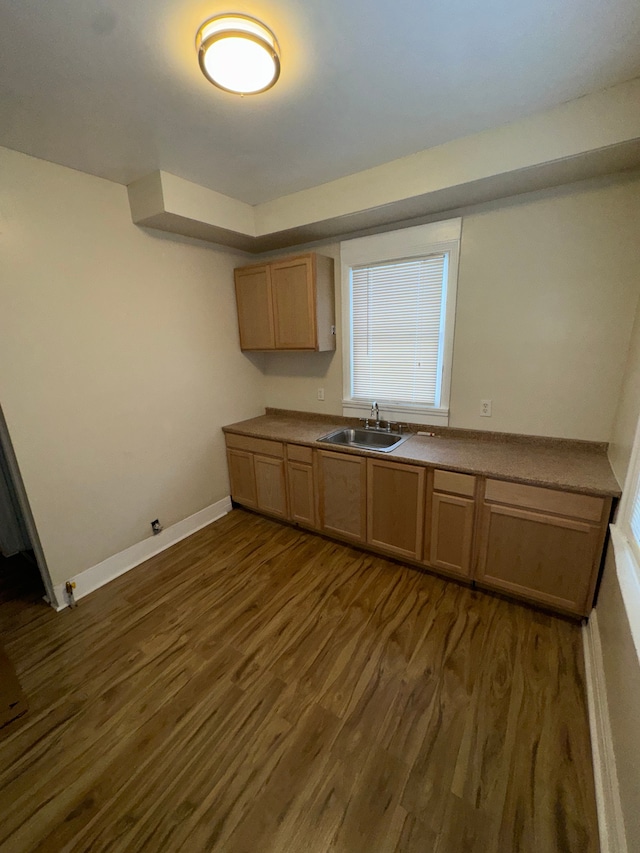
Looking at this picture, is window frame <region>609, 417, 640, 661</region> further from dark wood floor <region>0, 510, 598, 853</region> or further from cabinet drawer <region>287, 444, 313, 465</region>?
cabinet drawer <region>287, 444, 313, 465</region>

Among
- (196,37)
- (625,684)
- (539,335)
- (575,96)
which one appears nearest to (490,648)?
(625,684)

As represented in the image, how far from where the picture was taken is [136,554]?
258 cm

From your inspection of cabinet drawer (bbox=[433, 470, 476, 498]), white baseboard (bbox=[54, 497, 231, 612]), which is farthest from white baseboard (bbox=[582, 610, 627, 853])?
white baseboard (bbox=[54, 497, 231, 612])

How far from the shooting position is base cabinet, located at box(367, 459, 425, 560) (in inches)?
89.3

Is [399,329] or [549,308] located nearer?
[549,308]

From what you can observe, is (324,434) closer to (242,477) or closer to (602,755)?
(242,477)

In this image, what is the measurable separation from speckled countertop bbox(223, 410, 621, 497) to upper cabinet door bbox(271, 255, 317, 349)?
806 mm

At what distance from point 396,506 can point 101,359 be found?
225 centimetres

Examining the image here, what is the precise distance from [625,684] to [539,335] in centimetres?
183

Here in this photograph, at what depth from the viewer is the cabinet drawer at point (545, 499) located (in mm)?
1733

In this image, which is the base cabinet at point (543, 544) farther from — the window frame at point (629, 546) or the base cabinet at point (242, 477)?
the base cabinet at point (242, 477)

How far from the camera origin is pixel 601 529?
1.73 metres

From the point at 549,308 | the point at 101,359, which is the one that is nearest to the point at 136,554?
the point at 101,359

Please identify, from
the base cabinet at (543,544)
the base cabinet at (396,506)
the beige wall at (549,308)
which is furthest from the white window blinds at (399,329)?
the base cabinet at (543,544)
